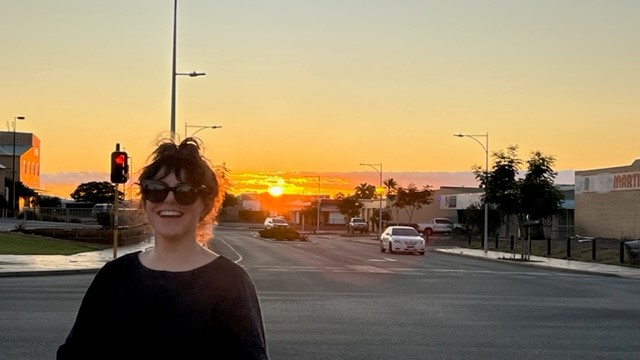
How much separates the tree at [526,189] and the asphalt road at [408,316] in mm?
16158

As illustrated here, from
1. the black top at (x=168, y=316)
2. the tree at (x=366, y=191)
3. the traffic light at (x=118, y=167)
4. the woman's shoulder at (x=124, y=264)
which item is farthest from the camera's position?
the tree at (x=366, y=191)

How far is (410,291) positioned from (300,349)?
10.4 metres

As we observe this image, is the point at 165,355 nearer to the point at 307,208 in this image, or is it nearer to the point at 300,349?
the point at 300,349

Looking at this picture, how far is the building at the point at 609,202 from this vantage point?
53406mm

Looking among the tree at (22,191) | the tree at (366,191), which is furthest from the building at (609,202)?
the tree at (366,191)

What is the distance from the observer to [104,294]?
346cm

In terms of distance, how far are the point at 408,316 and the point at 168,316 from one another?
1297 cm

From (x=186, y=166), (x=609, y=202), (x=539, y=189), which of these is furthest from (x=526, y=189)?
(x=186, y=166)

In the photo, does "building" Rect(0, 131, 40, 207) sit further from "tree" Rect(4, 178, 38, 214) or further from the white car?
the white car

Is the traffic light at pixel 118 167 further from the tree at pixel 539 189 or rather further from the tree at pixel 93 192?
the tree at pixel 93 192

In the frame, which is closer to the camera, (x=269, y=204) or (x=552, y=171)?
(x=552, y=171)

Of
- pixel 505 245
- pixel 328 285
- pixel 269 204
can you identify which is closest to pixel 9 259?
pixel 328 285

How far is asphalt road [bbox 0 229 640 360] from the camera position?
11914mm

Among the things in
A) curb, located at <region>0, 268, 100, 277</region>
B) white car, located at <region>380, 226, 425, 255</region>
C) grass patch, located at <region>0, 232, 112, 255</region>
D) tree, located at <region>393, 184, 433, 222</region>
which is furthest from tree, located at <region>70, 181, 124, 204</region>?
curb, located at <region>0, 268, 100, 277</region>
